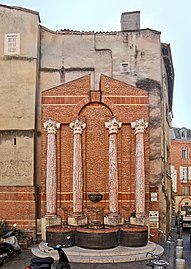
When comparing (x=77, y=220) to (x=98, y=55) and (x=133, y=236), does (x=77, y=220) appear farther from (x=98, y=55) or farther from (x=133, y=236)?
(x=98, y=55)

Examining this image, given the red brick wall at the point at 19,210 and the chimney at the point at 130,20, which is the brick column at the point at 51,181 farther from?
the chimney at the point at 130,20

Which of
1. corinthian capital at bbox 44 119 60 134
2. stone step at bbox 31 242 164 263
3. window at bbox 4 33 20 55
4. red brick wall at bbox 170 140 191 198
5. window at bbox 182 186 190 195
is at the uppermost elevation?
window at bbox 4 33 20 55

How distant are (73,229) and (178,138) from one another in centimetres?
3204

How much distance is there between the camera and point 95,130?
15.8m

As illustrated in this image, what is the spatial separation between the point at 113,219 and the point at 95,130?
402 cm

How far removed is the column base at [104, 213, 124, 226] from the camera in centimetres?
1469

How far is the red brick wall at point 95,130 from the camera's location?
15.5 meters

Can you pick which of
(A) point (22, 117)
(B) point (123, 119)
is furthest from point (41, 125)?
(B) point (123, 119)

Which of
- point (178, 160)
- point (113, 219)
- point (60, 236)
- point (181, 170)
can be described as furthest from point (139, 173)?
point (181, 170)

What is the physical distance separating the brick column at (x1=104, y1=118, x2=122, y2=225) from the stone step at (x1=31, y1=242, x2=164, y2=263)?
5.68 feet

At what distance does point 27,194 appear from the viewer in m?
15.3

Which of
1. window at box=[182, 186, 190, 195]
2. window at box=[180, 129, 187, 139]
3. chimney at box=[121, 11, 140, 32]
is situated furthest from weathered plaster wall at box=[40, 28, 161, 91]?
window at box=[180, 129, 187, 139]

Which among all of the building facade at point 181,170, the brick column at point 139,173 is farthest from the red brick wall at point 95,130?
the building facade at point 181,170

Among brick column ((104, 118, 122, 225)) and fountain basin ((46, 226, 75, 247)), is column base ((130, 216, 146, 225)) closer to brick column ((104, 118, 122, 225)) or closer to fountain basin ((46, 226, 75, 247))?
brick column ((104, 118, 122, 225))
